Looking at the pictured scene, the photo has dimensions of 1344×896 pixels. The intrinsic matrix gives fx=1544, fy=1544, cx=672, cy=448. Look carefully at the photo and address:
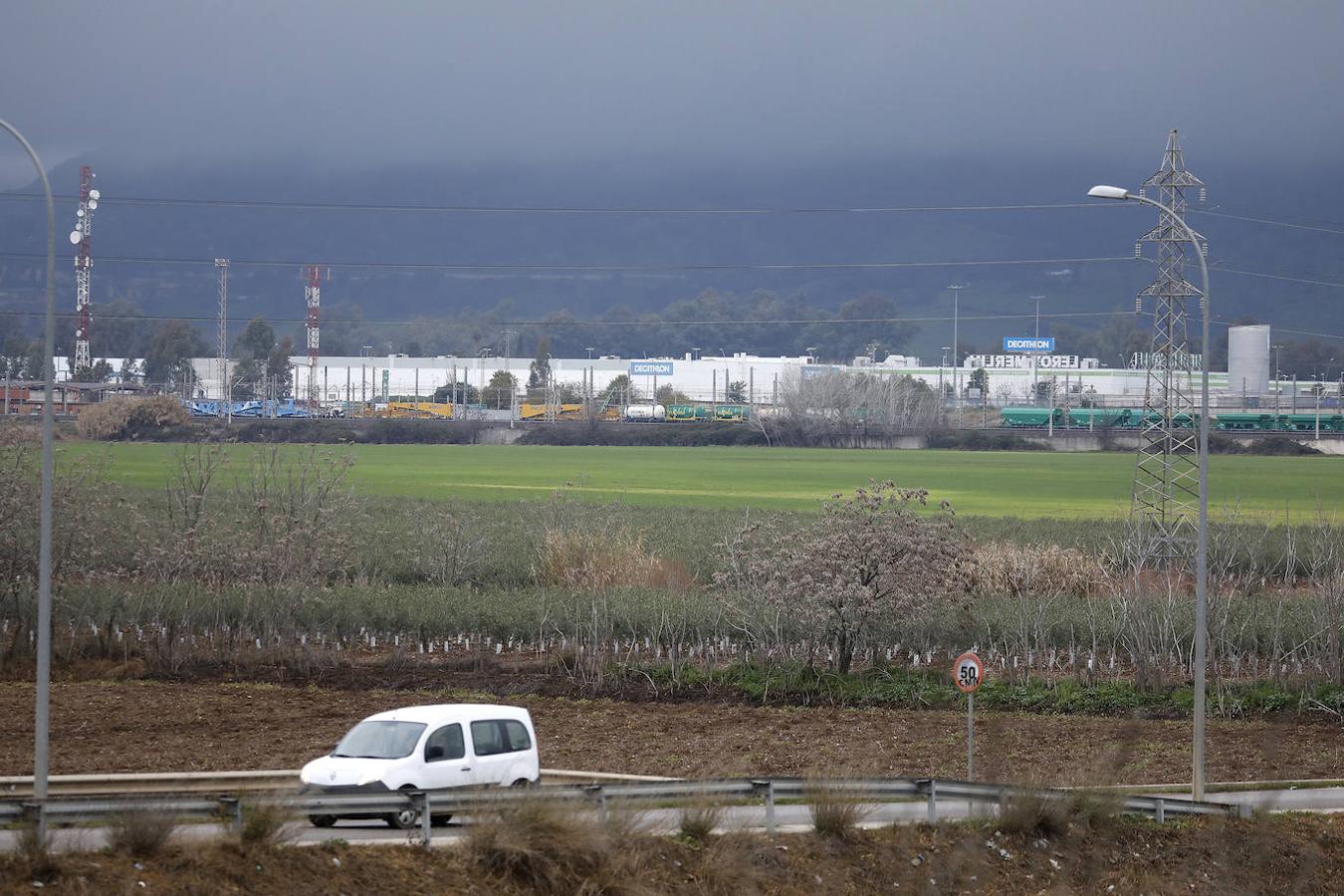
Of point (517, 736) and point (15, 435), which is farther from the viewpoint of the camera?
point (15, 435)

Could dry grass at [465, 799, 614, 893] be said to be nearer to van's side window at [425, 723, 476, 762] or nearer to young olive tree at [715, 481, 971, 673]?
van's side window at [425, 723, 476, 762]

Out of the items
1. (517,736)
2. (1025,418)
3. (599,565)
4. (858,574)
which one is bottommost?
(599,565)

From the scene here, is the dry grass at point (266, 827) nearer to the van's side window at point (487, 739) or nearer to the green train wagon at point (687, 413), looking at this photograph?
the van's side window at point (487, 739)

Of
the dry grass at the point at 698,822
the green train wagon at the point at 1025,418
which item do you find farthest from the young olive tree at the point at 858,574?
the green train wagon at the point at 1025,418

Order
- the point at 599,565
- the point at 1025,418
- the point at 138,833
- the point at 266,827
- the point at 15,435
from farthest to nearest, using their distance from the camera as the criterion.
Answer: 1. the point at 1025,418
2. the point at 599,565
3. the point at 15,435
4. the point at 266,827
5. the point at 138,833

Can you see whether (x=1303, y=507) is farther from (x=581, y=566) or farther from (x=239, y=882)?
(x=239, y=882)

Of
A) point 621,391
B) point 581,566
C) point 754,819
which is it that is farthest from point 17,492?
point 621,391

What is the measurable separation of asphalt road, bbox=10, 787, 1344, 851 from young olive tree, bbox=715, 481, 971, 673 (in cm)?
1041

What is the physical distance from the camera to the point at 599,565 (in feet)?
156

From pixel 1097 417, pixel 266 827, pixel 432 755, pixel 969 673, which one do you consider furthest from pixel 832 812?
pixel 1097 417

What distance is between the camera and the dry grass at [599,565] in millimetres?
47103

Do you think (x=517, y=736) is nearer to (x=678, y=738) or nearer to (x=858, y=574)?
(x=678, y=738)

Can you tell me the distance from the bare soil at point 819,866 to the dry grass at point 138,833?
14 cm

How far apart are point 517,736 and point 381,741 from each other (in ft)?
5.99
